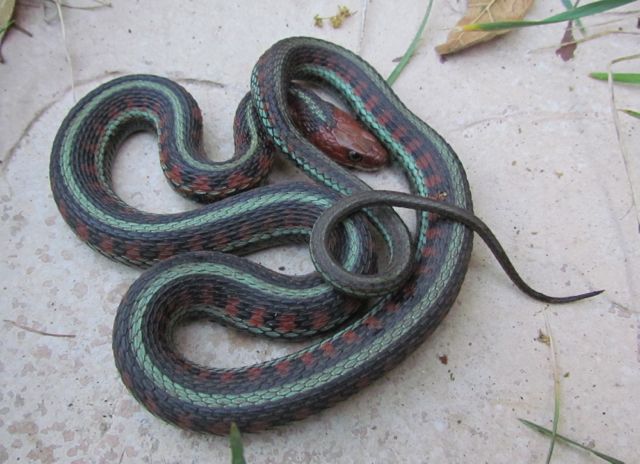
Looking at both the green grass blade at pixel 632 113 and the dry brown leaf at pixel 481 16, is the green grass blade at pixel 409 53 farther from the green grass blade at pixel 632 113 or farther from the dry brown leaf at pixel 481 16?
the green grass blade at pixel 632 113

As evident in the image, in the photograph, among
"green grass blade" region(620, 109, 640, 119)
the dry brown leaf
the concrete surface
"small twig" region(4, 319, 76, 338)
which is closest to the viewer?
the concrete surface

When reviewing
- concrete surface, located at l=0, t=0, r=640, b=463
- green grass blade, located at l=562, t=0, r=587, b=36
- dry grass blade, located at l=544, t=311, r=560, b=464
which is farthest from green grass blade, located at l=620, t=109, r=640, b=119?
dry grass blade, located at l=544, t=311, r=560, b=464

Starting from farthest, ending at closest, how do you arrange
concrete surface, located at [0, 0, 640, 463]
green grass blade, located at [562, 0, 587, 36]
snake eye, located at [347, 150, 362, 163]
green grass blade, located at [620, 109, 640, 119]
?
1. green grass blade, located at [562, 0, 587, 36]
2. snake eye, located at [347, 150, 362, 163]
3. green grass blade, located at [620, 109, 640, 119]
4. concrete surface, located at [0, 0, 640, 463]

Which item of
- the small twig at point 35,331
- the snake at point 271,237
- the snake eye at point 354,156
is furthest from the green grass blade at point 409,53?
the small twig at point 35,331

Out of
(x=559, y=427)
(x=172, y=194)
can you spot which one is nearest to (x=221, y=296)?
(x=172, y=194)

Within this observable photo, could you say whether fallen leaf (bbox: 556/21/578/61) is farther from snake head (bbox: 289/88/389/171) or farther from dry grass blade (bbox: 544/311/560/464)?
dry grass blade (bbox: 544/311/560/464)

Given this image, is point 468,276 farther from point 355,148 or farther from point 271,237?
point 271,237
